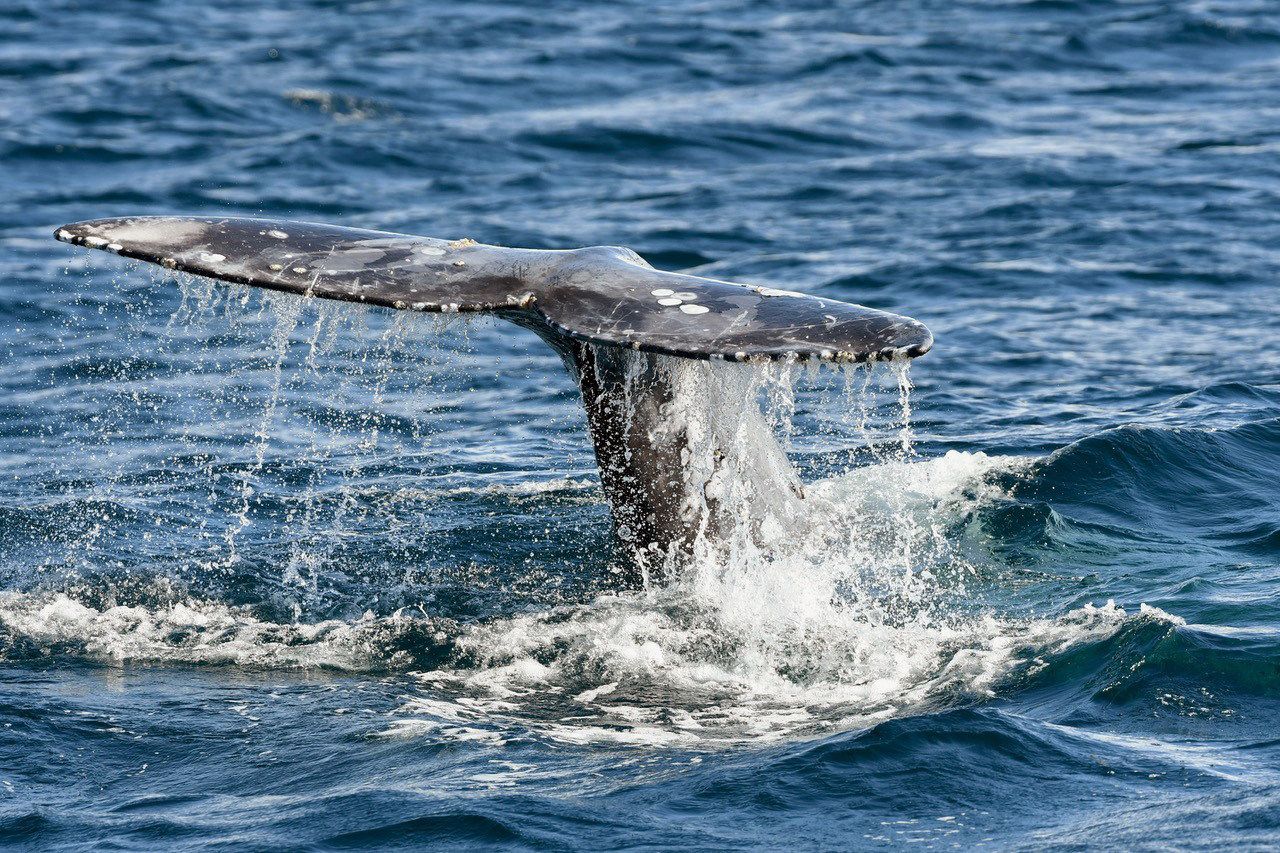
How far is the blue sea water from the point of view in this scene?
5.89 m

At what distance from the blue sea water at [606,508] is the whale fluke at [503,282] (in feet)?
0.77

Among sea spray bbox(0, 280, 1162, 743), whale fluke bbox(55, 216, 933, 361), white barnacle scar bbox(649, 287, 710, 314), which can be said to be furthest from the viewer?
sea spray bbox(0, 280, 1162, 743)

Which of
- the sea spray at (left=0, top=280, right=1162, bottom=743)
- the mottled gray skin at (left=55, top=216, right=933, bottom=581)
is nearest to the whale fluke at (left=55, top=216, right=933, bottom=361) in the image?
the mottled gray skin at (left=55, top=216, right=933, bottom=581)

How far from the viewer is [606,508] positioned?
9.48 m

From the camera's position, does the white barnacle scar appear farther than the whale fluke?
Yes

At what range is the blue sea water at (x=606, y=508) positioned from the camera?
5895 millimetres

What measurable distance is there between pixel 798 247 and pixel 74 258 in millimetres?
7215

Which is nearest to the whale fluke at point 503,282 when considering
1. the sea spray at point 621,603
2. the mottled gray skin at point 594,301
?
the mottled gray skin at point 594,301

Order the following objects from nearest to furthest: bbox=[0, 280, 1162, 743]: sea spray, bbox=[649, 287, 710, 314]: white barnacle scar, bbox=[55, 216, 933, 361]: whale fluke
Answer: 1. bbox=[55, 216, 933, 361]: whale fluke
2. bbox=[649, 287, 710, 314]: white barnacle scar
3. bbox=[0, 280, 1162, 743]: sea spray

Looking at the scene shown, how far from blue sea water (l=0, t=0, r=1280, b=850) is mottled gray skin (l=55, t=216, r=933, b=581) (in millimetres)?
255

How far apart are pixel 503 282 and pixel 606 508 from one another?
2.91 meters

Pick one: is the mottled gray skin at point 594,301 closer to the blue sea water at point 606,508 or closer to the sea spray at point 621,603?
the sea spray at point 621,603

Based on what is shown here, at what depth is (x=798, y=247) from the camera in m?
16.3

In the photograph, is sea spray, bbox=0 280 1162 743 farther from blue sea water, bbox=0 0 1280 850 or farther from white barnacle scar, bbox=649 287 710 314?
white barnacle scar, bbox=649 287 710 314
